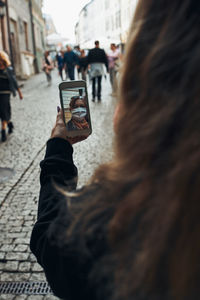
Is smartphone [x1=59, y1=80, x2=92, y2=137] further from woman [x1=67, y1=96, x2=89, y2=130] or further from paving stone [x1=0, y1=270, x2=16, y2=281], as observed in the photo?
paving stone [x1=0, y1=270, x2=16, y2=281]

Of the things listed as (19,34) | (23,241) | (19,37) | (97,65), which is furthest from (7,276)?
(19,34)

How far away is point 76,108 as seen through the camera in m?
1.51

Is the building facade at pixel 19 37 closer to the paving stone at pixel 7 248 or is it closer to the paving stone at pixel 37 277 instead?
the paving stone at pixel 7 248

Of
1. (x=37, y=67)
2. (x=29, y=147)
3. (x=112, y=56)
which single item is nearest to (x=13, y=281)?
(x=29, y=147)

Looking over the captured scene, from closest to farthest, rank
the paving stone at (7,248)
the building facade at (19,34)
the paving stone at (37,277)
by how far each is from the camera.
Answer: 1. the paving stone at (37,277)
2. the paving stone at (7,248)
3. the building facade at (19,34)

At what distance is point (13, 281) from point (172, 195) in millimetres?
2256

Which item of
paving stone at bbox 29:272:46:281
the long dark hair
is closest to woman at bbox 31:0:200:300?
the long dark hair

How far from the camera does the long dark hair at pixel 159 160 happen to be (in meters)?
0.69

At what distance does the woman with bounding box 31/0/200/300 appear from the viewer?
0.69 meters

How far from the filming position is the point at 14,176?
4.84 metres

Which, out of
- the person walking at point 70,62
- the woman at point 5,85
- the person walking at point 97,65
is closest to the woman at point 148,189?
the woman at point 5,85

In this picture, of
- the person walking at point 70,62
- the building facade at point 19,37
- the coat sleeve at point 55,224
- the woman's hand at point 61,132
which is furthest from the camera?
the building facade at point 19,37

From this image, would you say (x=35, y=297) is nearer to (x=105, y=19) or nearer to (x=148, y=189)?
(x=148, y=189)

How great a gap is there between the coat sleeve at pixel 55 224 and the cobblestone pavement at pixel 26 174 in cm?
12
